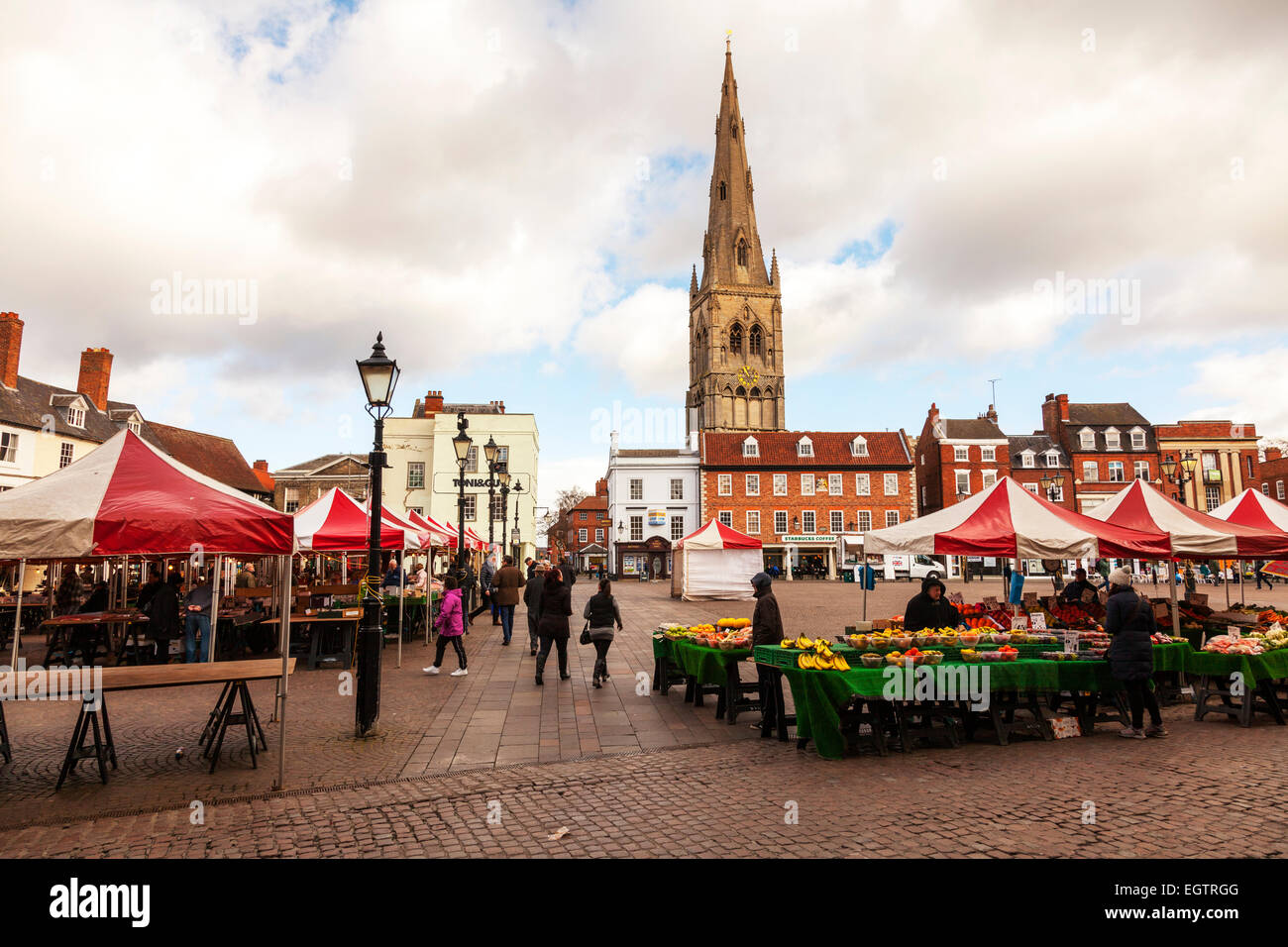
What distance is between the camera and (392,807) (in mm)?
5590

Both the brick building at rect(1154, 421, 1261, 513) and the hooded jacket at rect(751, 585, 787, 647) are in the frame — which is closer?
the hooded jacket at rect(751, 585, 787, 647)

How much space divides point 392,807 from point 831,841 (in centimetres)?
319

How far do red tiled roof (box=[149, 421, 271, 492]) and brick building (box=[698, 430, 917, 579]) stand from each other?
3201 cm

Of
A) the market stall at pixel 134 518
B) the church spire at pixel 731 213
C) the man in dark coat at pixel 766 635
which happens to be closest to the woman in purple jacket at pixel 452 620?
the market stall at pixel 134 518

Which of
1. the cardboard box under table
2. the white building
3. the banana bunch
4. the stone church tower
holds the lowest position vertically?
the cardboard box under table

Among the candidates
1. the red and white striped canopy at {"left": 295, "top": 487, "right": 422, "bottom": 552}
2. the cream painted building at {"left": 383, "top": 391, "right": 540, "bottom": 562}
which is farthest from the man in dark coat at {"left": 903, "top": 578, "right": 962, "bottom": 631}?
the cream painted building at {"left": 383, "top": 391, "right": 540, "bottom": 562}

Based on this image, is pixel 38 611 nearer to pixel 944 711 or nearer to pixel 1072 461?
pixel 944 711

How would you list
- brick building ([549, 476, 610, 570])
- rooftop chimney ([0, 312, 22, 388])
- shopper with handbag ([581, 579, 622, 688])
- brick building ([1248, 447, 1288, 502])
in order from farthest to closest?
brick building ([549, 476, 610, 570]), brick building ([1248, 447, 1288, 502]), rooftop chimney ([0, 312, 22, 388]), shopper with handbag ([581, 579, 622, 688])

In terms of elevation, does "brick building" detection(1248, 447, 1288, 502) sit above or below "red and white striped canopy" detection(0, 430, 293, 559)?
above

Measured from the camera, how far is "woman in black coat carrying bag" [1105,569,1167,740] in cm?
779

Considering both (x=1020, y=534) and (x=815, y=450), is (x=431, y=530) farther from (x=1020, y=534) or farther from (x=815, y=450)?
(x=815, y=450)

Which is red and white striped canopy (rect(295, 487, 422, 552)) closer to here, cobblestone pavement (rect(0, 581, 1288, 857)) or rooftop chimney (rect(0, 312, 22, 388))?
cobblestone pavement (rect(0, 581, 1288, 857))

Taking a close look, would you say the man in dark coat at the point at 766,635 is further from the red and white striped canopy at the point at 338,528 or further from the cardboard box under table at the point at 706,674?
the red and white striped canopy at the point at 338,528

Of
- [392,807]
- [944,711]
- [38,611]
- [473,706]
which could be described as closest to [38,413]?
[38,611]
